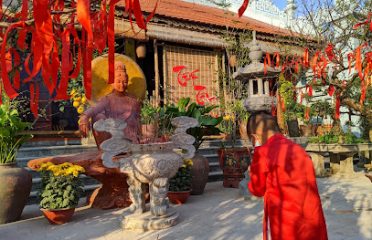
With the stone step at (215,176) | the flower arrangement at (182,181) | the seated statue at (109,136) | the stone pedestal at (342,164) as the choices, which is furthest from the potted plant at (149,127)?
the stone pedestal at (342,164)

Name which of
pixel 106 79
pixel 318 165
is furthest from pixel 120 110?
pixel 318 165

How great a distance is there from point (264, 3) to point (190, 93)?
873 cm

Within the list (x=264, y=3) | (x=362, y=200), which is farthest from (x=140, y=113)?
(x=264, y=3)

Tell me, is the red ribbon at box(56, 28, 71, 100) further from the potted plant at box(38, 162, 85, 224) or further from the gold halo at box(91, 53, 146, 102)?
the gold halo at box(91, 53, 146, 102)

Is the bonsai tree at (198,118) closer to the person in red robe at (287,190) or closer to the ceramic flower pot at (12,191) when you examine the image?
the ceramic flower pot at (12,191)

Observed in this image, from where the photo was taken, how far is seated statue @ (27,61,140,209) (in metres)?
5.25

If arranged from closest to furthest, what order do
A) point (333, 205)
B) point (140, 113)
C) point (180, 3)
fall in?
point (333, 205), point (140, 113), point (180, 3)

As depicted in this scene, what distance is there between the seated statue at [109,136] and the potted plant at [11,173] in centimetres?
57

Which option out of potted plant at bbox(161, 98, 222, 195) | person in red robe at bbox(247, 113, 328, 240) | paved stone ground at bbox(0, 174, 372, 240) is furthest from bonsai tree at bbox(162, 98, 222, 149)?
person in red robe at bbox(247, 113, 328, 240)

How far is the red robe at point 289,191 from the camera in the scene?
85.4 inches

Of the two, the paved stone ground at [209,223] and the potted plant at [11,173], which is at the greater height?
the potted plant at [11,173]

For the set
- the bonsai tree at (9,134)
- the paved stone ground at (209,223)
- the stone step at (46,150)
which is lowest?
the paved stone ground at (209,223)

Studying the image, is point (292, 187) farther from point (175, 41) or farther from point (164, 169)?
point (175, 41)

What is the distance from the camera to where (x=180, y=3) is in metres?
13.9
